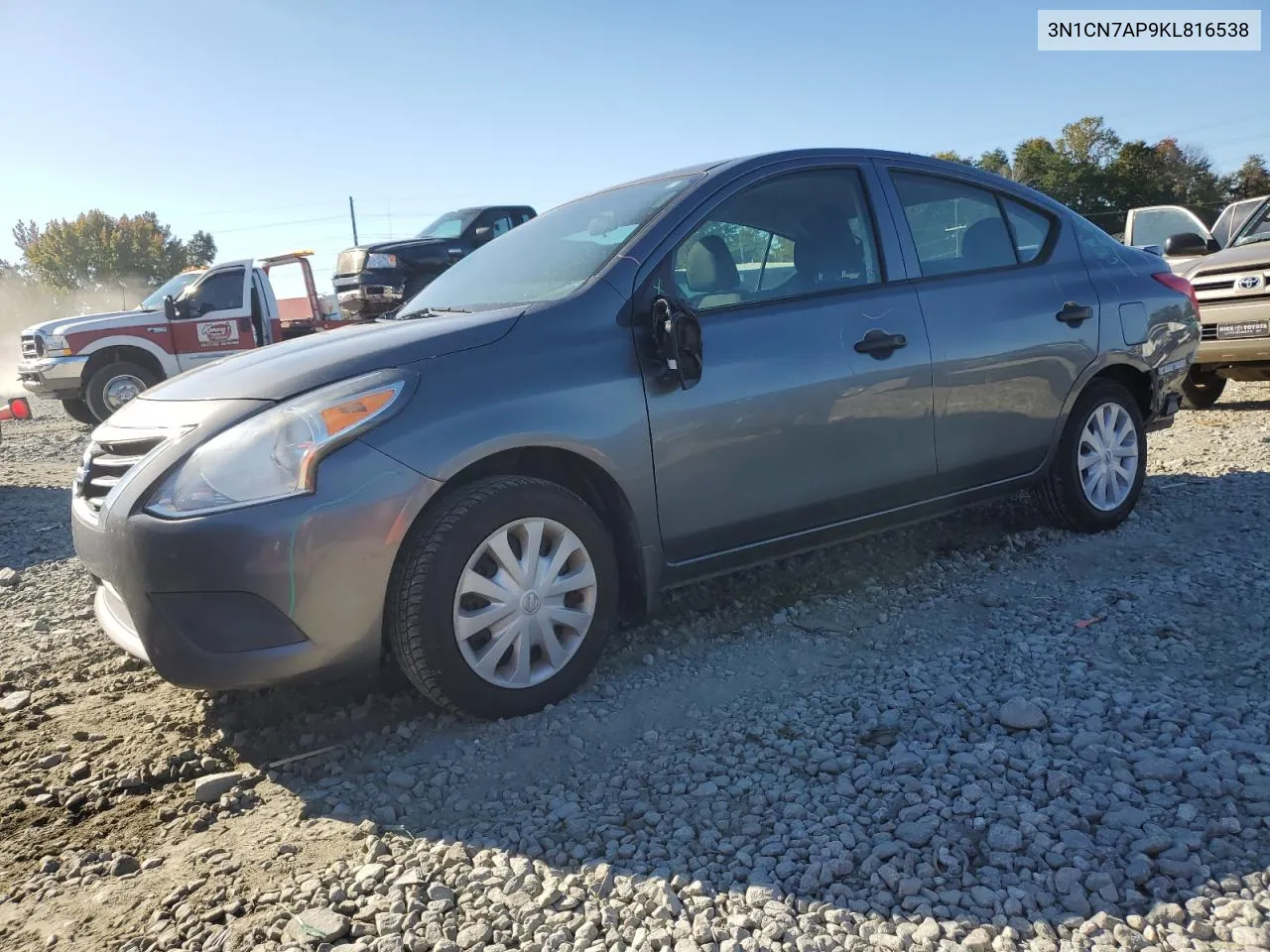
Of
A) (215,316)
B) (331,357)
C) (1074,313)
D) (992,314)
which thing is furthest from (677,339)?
(215,316)

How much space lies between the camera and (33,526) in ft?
21.6

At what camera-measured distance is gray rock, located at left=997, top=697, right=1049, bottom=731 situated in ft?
9.38

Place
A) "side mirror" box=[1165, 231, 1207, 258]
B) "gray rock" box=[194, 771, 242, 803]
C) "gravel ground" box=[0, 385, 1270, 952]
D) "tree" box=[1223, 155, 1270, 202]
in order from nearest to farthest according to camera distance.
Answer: "gravel ground" box=[0, 385, 1270, 952]
"gray rock" box=[194, 771, 242, 803]
"side mirror" box=[1165, 231, 1207, 258]
"tree" box=[1223, 155, 1270, 202]

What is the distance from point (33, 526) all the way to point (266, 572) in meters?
4.86

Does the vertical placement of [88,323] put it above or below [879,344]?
above

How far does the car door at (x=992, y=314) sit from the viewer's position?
160 inches

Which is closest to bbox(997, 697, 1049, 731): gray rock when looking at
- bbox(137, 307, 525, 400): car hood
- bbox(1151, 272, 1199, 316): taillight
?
bbox(137, 307, 525, 400): car hood

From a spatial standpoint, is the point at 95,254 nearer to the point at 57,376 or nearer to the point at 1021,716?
the point at 57,376

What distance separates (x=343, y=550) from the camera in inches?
109

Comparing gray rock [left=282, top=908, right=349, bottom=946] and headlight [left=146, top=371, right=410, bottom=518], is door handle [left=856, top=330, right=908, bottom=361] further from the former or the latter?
gray rock [left=282, top=908, right=349, bottom=946]

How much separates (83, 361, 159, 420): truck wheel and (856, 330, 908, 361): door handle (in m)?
11.3

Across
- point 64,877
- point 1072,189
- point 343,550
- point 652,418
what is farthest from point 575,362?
point 1072,189

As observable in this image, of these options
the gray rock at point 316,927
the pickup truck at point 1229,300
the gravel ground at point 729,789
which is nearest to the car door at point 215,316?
the gravel ground at point 729,789

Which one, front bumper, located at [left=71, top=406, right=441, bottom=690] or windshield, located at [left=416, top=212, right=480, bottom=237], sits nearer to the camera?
front bumper, located at [left=71, top=406, right=441, bottom=690]
